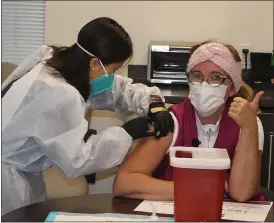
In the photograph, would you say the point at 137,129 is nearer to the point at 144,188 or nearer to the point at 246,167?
the point at 144,188

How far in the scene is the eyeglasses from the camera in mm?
1807

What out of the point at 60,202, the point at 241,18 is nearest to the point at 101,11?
the point at 241,18

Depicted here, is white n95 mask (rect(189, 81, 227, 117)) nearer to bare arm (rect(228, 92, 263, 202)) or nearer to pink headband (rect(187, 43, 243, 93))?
pink headband (rect(187, 43, 243, 93))

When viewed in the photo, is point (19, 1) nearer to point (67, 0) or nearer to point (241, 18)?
point (67, 0)

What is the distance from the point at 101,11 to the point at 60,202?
2291mm

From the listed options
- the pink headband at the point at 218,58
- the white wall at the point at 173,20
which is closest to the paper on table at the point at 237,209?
the pink headband at the point at 218,58

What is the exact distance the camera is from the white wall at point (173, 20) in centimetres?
347

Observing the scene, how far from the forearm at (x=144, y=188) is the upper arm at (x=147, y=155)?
0.08 meters

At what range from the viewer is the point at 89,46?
1.87m

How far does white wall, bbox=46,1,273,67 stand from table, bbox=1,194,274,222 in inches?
84.7

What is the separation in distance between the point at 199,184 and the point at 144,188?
0.38m

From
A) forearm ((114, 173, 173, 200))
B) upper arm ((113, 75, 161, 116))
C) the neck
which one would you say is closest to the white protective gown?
forearm ((114, 173, 173, 200))

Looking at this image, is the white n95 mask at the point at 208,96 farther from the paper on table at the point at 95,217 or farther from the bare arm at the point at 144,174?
the paper on table at the point at 95,217

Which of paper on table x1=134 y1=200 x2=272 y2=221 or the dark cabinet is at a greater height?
paper on table x1=134 y1=200 x2=272 y2=221
